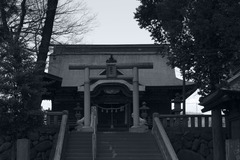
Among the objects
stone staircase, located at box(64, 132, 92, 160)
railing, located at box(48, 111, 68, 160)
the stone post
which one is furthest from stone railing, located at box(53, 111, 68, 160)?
A: the stone post

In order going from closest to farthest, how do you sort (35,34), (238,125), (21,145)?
(238,125)
(21,145)
(35,34)

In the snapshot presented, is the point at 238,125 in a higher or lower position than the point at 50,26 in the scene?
lower

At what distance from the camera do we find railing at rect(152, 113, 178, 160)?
61.5 feet

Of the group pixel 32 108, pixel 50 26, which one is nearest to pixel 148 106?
pixel 50 26

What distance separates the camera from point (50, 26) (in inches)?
912

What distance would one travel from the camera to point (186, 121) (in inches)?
896

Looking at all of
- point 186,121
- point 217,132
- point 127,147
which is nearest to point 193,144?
point 186,121

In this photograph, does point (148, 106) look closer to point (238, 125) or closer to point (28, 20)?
point (28, 20)

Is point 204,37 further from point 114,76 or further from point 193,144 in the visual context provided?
point 114,76

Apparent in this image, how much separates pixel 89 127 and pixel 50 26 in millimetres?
4810

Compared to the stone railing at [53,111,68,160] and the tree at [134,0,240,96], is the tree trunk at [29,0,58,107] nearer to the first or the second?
the stone railing at [53,111,68,160]

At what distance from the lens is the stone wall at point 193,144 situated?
2163cm

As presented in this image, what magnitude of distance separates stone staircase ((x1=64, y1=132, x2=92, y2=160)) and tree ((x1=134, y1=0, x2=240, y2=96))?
15.3 ft

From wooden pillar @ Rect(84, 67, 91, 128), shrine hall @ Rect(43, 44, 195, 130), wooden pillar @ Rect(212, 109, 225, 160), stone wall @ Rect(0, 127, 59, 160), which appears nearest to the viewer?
wooden pillar @ Rect(212, 109, 225, 160)
